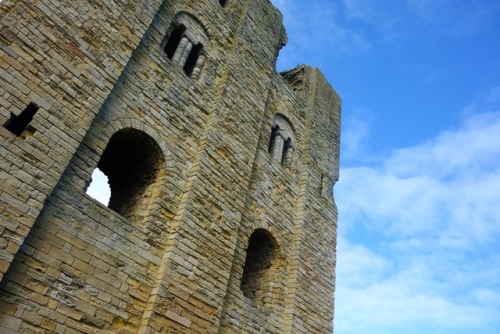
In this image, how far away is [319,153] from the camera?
465 inches

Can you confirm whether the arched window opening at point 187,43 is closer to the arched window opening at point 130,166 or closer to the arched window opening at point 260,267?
the arched window opening at point 130,166

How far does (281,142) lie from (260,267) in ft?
11.1

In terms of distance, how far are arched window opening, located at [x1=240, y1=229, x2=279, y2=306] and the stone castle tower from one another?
26mm

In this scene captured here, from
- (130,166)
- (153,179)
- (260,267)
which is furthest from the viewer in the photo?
(260,267)

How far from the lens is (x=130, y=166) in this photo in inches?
282

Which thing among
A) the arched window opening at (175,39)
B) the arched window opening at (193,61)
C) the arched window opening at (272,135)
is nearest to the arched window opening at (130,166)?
the arched window opening at (193,61)

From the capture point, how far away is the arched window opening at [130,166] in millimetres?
6730

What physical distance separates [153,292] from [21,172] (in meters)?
2.39

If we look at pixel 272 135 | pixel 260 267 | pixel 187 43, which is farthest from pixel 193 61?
pixel 260 267

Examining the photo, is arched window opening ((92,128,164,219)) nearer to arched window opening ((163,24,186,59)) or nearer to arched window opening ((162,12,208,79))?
arched window opening ((162,12,208,79))

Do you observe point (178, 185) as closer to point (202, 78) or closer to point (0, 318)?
point (202, 78)

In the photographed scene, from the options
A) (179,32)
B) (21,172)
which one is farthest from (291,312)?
(179,32)

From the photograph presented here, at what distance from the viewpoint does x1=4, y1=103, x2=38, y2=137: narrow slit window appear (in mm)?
5047

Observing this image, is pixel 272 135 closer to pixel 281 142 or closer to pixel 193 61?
pixel 281 142
